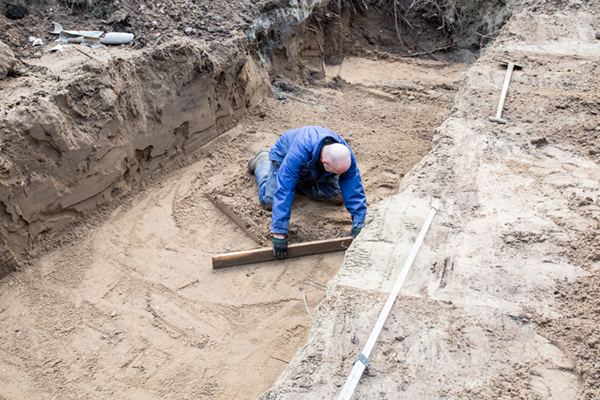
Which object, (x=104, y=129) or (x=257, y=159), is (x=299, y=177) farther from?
(x=104, y=129)

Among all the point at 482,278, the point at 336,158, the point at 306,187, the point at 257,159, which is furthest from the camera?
the point at 257,159

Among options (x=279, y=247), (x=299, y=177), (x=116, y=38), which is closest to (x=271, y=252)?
(x=279, y=247)

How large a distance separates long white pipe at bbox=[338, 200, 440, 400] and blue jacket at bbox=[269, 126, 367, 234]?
114 cm

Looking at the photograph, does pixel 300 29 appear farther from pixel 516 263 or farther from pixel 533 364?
pixel 533 364

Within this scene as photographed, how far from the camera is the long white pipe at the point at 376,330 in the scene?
6.70ft

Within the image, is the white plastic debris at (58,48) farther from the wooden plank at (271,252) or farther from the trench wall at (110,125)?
the wooden plank at (271,252)

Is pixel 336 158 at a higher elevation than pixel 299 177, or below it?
higher

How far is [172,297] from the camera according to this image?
3.63 metres

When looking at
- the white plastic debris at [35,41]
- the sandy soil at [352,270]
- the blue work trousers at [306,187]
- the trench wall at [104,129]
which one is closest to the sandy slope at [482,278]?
the sandy soil at [352,270]

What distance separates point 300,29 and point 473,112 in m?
3.60

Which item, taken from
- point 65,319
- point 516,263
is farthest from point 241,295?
point 516,263

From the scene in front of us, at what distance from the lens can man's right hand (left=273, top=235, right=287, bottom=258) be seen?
12.6 feet

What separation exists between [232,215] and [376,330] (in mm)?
2395

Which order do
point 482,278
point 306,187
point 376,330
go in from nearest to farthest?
1. point 376,330
2. point 482,278
3. point 306,187
